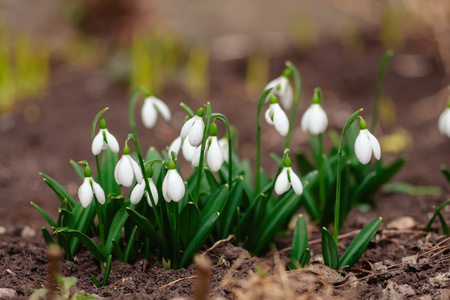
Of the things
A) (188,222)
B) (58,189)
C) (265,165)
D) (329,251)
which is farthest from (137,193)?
(265,165)

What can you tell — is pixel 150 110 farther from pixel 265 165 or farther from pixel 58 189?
pixel 265 165

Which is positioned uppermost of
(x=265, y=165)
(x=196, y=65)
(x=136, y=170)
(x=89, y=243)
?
(x=196, y=65)

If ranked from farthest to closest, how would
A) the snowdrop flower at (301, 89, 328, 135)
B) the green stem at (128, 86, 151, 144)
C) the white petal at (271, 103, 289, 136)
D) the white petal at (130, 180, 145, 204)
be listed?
1. the green stem at (128, 86, 151, 144)
2. the snowdrop flower at (301, 89, 328, 135)
3. the white petal at (271, 103, 289, 136)
4. the white petal at (130, 180, 145, 204)

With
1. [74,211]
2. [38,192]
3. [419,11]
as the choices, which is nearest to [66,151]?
[38,192]

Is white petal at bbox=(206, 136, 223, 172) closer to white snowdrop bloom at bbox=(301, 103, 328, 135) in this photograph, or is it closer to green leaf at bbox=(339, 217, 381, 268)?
white snowdrop bloom at bbox=(301, 103, 328, 135)

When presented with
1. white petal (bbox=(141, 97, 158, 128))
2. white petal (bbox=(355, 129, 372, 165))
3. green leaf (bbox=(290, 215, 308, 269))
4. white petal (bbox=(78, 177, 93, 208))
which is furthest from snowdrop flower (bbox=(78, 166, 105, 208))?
white petal (bbox=(355, 129, 372, 165))
